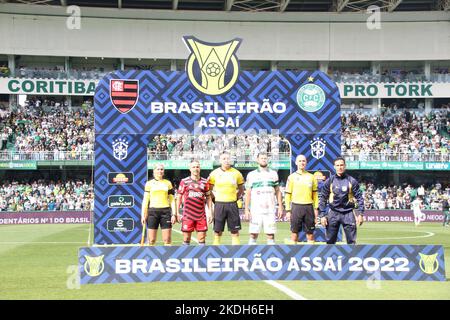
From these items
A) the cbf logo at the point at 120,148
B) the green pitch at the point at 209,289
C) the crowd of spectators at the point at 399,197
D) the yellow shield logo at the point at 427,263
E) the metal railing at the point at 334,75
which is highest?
the metal railing at the point at 334,75

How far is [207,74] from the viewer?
1706cm

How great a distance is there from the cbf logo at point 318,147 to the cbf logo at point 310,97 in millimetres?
768

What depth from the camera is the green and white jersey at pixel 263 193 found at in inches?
577

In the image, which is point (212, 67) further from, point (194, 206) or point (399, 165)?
point (399, 165)

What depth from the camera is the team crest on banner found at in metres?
17.0

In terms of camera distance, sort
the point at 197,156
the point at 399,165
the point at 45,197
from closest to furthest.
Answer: the point at 45,197, the point at 197,156, the point at 399,165

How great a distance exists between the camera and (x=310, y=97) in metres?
17.3

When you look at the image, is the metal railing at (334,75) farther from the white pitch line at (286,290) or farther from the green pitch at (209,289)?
the white pitch line at (286,290)

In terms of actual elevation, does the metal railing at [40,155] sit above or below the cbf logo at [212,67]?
below

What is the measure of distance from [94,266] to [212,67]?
6550 mm

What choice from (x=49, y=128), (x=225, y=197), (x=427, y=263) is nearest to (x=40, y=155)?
(x=49, y=128)

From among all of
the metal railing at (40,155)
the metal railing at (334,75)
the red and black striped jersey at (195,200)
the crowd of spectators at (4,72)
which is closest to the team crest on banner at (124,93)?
the red and black striped jersey at (195,200)
